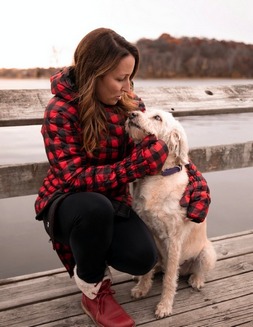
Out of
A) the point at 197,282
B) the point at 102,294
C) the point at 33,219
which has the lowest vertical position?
the point at 33,219

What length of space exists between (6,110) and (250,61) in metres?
6.62

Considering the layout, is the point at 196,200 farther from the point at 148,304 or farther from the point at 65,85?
the point at 65,85

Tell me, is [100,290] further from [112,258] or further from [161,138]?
[161,138]

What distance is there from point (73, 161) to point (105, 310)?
2.98 feet

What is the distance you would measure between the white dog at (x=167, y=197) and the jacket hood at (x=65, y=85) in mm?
380

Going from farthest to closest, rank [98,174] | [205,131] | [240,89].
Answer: [205,131]
[240,89]
[98,174]

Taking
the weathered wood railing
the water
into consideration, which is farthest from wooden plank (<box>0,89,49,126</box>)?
the water

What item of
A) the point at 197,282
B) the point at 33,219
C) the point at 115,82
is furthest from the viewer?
the point at 33,219

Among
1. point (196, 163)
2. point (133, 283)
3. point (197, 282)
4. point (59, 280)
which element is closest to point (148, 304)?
point (133, 283)

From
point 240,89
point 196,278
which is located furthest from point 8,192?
point 240,89

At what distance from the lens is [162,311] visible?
7.08 ft

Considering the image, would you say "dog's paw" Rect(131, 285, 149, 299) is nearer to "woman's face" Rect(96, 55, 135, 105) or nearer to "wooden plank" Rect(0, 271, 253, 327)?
"wooden plank" Rect(0, 271, 253, 327)

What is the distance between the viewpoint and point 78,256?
1.99 m

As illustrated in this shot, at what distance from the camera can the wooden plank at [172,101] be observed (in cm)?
238
